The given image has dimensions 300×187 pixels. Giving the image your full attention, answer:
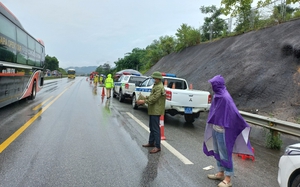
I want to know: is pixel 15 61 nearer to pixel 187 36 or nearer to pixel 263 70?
pixel 263 70

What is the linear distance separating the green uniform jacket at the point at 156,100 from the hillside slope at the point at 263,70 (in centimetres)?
356

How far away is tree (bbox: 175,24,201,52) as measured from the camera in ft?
98.8

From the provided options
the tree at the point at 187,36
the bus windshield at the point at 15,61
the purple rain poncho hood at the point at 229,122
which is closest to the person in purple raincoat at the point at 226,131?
the purple rain poncho hood at the point at 229,122

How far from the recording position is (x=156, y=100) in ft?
19.9

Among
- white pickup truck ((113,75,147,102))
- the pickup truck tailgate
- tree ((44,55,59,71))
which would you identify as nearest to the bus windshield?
white pickup truck ((113,75,147,102))

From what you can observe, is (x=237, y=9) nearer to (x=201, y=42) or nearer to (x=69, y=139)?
(x=69, y=139)

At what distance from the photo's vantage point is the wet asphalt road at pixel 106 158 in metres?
4.29

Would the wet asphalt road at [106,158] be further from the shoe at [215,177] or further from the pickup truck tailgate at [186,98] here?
the pickup truck tailgate at [186,98]

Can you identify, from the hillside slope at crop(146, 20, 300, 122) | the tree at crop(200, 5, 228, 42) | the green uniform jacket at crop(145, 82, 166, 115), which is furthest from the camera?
the tree at crop(200, 5, 228, 42)

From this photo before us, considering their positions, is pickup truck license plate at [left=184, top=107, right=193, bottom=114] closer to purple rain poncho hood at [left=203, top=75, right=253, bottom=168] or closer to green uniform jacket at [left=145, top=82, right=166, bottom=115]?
green uniform jacket at [left=145, top=82, right=166, bottom=115]

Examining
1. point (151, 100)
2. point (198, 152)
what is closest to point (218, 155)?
point (198, 152)

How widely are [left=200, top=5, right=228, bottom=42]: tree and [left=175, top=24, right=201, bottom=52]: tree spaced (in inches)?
36.6

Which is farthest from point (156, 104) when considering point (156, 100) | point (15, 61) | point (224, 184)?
point (15, 61)

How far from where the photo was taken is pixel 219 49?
22453 millimetres
